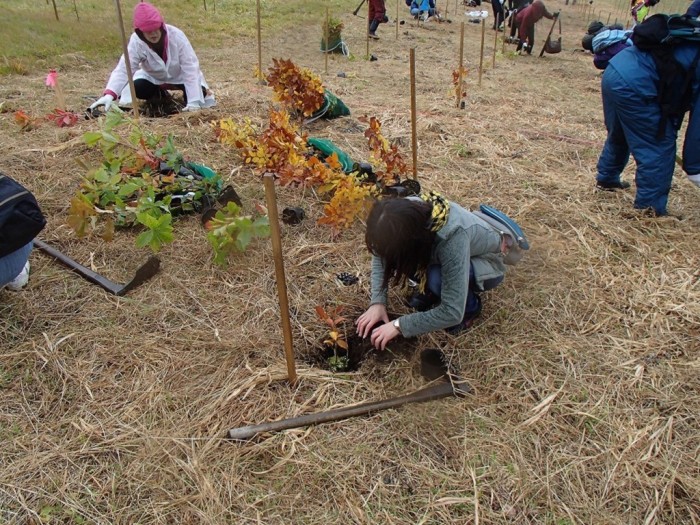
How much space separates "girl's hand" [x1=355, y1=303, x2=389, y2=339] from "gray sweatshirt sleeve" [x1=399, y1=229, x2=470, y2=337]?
20 cm

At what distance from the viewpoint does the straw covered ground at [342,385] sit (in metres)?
→ 1.57

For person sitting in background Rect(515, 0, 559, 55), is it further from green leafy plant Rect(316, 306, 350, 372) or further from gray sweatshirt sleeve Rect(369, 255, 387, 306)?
green leafy plant Rect(316, 306, 350, 372)

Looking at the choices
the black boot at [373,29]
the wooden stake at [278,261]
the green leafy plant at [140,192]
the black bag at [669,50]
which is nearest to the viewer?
the wooden stake at [278,261]

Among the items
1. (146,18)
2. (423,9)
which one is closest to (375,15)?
(423,9)

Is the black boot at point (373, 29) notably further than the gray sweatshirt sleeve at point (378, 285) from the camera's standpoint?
Yes

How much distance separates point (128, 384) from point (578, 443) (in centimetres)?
166

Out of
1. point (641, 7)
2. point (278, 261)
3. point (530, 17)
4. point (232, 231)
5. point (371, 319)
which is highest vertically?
point (641, 7)

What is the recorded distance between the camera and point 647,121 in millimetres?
2943

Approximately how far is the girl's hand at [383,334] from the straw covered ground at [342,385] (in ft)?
0.53

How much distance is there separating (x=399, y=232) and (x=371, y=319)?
0.50 metres

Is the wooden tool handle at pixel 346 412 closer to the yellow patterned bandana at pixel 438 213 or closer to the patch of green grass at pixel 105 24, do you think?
the yellow patterned bandana at pixel 438 213

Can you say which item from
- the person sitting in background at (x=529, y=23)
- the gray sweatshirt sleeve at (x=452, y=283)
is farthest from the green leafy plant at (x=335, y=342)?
the person sitting in background at (x=529, y=23)

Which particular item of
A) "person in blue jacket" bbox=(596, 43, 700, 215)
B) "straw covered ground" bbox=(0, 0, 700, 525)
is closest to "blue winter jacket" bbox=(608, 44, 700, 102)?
"person in blue jacket" bbox=(596, 43, 700, 215)

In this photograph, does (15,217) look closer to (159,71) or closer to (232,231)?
(232,231)
